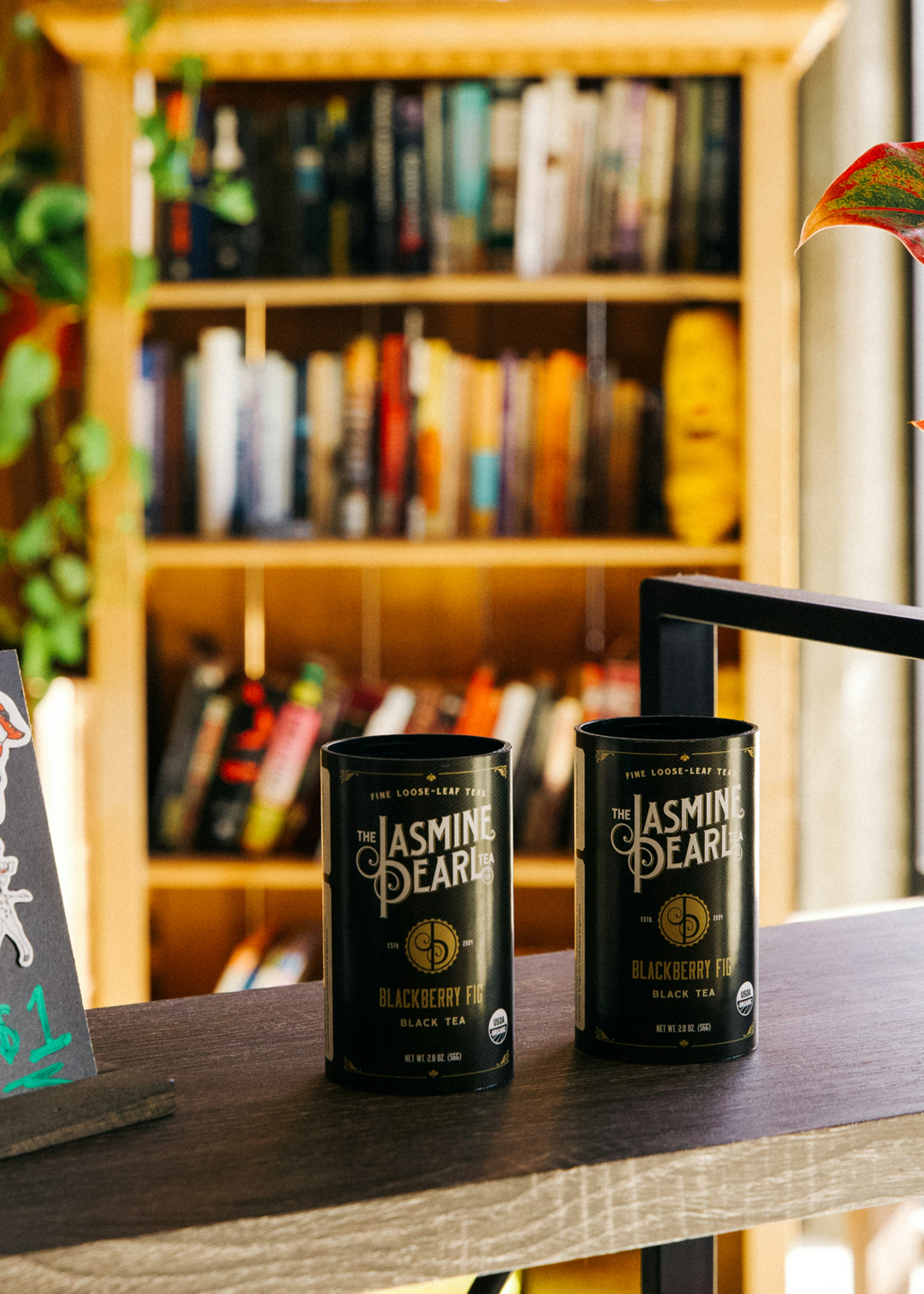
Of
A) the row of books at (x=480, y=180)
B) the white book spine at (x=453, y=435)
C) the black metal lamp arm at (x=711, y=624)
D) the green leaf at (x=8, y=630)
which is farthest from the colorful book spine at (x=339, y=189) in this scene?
the black metal lamp arm at (x=711, y=624)

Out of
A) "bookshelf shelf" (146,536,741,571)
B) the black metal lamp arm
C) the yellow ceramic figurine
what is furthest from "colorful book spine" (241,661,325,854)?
the black metal lamp arm

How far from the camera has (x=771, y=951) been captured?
0.67 metres

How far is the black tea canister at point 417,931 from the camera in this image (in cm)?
49

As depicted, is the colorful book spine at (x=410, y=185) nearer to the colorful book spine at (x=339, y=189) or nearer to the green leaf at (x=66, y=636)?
the colorful book spine at (x=339, y=189)

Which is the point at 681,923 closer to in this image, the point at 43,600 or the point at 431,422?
the point at 431,422

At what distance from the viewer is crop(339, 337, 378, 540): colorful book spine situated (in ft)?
6.97

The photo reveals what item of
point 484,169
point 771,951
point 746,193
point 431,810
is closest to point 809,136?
point 746,193

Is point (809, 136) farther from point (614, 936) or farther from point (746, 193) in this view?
point (614, 936)

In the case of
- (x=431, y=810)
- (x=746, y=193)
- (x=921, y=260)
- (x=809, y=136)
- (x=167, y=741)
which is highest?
(x=809, y=136)

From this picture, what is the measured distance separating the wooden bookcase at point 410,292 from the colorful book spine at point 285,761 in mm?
68

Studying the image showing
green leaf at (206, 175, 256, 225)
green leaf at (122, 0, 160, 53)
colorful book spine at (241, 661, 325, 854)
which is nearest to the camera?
green leaf at (122, 0, 160, 53)

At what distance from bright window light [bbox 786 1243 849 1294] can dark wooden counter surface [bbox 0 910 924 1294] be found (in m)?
1.97

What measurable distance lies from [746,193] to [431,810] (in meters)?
1.80

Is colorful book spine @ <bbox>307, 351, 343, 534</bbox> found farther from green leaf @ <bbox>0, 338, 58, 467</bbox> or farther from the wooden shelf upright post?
green leaf @ <bbox>0, 338, 58, 467</bbox>
